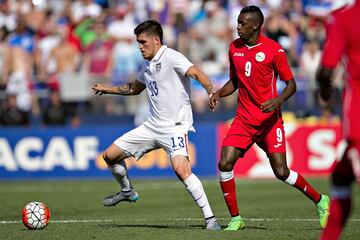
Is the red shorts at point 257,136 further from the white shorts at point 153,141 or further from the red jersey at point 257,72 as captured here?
the white shorts at point 153,141

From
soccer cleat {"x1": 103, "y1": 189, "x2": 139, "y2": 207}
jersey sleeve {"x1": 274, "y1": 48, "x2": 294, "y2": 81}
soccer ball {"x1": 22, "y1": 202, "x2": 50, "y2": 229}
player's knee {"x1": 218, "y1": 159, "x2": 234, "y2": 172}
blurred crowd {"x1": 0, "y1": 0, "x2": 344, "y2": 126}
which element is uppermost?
jersey sleeve {"x1": 274, "y1": 48, "x2": 294, "y2": 81}

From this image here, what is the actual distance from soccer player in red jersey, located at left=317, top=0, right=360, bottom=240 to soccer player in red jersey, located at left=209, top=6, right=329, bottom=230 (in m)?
3.29

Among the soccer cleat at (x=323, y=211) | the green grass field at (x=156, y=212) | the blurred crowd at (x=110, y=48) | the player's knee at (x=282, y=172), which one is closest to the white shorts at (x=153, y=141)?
the green grass field at (x=156, y=212)

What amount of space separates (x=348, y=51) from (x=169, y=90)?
3.85 meters

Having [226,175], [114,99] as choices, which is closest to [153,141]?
[226,175]

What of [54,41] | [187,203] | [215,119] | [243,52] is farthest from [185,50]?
[243,52]

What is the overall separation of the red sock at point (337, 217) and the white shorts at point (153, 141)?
3632mm

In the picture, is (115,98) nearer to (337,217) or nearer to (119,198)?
(119,198)

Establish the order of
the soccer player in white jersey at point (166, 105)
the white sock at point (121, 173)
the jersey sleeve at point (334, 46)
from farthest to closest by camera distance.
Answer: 1. the white sock at point (121, 173)
2. the soccer player in white jersey at point (166, 105)
3. the jersey sleeve at point (334, 46)

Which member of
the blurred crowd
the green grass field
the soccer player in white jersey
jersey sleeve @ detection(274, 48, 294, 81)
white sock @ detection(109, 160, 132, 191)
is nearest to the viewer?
the green grass field

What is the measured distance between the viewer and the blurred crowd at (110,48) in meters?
21.9

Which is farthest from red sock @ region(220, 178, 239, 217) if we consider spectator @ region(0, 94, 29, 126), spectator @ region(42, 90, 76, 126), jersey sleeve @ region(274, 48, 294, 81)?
spectator @ region(0, 94, 29, 126)

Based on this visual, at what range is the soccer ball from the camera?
435 inches

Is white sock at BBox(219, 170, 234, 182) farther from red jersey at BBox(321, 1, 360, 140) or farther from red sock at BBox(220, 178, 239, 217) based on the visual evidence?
red jersey at BBox(321, 1, 360, 140)
